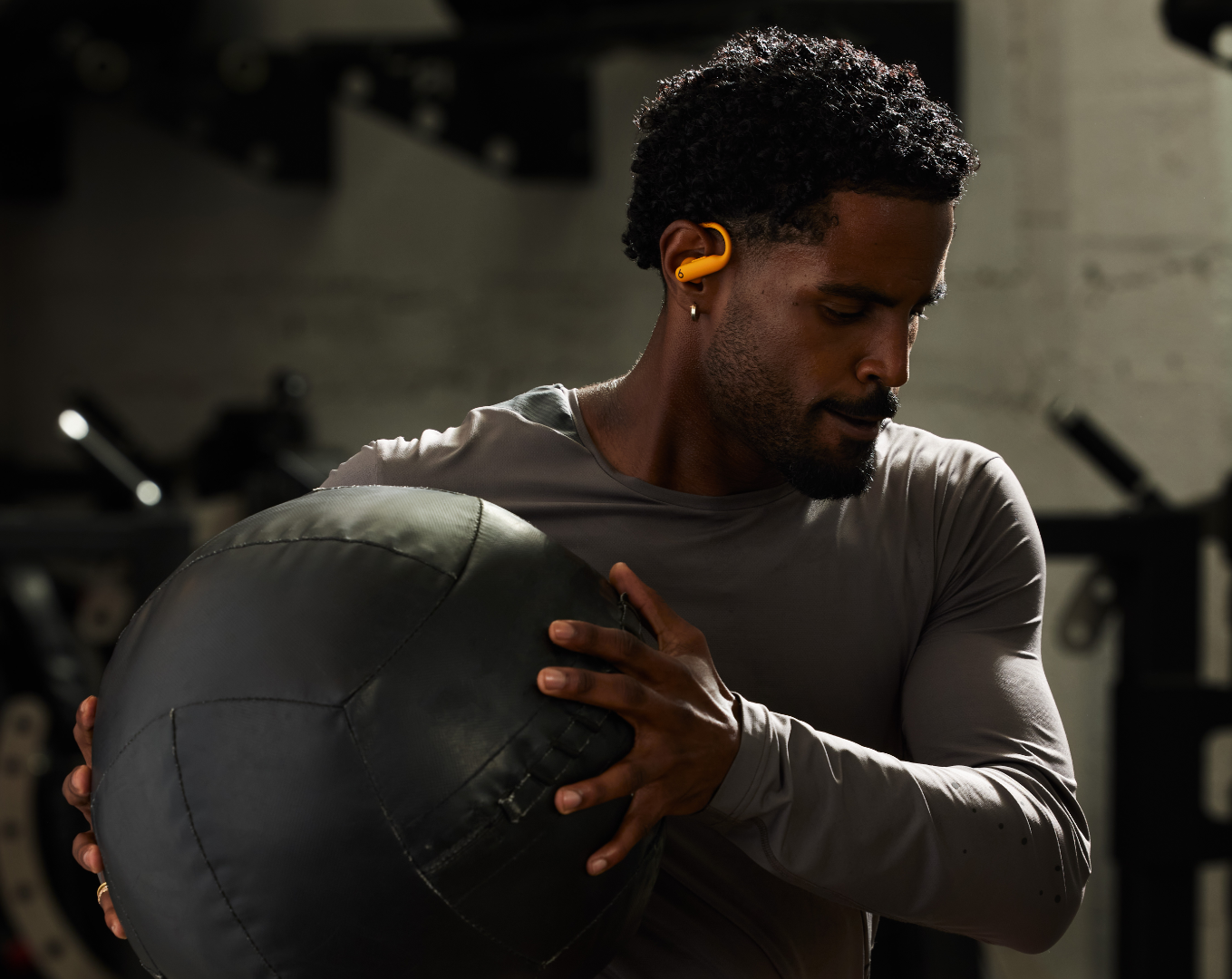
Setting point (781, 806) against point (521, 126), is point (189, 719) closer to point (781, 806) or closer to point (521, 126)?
point (781, 806)

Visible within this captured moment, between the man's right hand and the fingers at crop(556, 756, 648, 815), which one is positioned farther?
the man's right hand

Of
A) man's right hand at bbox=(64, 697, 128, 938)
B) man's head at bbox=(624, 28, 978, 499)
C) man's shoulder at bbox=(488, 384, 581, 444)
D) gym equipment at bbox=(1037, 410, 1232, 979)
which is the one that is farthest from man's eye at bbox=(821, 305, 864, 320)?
gym equipment at bbox=(1037, 410, 1232, 979)

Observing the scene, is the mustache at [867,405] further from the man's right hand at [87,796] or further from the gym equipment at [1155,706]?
the gym equipment at [1155,706]

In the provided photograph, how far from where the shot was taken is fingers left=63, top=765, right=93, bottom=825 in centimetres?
95

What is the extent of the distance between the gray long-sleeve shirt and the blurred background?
960mm

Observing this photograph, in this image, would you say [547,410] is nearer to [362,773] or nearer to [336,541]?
[336,541]

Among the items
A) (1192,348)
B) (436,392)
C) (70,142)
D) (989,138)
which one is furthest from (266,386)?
(1192,348)

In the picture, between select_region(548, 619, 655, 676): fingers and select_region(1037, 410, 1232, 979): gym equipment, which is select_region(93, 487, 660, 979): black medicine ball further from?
select_region(1037, 410, 1232, 979): gym equipment

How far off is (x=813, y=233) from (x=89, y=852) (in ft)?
2.24

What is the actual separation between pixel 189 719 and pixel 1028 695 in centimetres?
59

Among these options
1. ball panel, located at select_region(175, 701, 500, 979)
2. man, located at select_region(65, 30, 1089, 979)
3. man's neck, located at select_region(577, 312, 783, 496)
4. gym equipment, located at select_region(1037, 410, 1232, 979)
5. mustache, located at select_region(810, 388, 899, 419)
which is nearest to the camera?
ball panel, located at select_region(175, 701, 500, 979)

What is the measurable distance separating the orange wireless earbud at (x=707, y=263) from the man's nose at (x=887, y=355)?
0.45 feet

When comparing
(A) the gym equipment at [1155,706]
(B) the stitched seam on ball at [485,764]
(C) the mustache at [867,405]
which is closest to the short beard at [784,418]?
(C) the mustache at [867,405]

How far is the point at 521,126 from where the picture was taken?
9.20 ft
